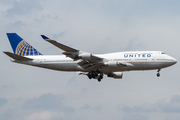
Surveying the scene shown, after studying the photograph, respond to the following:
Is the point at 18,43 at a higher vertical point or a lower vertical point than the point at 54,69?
higher

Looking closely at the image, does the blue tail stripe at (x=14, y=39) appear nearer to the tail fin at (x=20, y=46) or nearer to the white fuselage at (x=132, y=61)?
the tail fin at (x=20, y=46)

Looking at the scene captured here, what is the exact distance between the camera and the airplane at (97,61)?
57.8m

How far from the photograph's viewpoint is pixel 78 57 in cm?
5691

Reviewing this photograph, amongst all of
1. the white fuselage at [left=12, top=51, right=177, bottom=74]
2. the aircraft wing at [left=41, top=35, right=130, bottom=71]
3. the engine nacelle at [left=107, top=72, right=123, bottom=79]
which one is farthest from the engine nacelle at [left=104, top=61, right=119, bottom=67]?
the engine nacelle at [left=107, top=72, right=123, bottom=79]

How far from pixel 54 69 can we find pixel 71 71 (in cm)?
323

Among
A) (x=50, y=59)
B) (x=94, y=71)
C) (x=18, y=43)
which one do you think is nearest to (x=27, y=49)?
(x=18, y=43)

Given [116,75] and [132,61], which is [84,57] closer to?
[132,61]

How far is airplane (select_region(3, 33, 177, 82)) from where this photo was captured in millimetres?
57750

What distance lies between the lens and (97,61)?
59719 mm

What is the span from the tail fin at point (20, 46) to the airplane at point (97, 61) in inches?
74.0

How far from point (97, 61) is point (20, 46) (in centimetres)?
1799

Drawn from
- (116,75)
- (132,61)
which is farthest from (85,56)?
(116,75)

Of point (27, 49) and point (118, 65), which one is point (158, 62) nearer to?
point (118, 65)

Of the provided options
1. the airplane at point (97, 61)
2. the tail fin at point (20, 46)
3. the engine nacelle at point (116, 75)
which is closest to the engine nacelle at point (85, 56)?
the airplane at point (97, 61)
